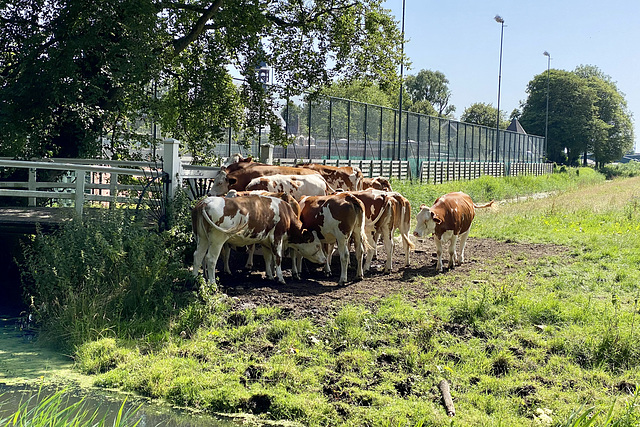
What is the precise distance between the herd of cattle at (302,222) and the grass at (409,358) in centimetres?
129

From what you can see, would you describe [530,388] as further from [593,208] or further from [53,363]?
[593,208]

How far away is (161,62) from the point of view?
1684 cm

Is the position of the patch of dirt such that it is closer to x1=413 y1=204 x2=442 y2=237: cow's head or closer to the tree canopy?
x1=413 y1=204 x2=442 y2=237: cow's head

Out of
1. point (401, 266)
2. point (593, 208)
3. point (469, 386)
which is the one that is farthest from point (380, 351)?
point (593, 208)

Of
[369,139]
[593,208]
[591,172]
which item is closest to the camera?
[593,208]

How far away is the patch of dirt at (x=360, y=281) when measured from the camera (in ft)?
34.2

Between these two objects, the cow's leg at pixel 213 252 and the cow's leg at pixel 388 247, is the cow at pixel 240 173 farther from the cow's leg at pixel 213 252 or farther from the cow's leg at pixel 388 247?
the cow's leg at pixel 213 252

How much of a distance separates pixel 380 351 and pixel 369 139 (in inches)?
871

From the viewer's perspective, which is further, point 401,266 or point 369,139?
point 369,139

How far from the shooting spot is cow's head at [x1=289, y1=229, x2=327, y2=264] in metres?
12.3

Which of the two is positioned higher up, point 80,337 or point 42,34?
point 42,34

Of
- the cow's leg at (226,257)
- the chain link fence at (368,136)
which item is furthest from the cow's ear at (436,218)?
the chain link fence at (368,136)

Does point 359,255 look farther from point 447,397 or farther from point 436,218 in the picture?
point 447,397

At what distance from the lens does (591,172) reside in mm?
76562
